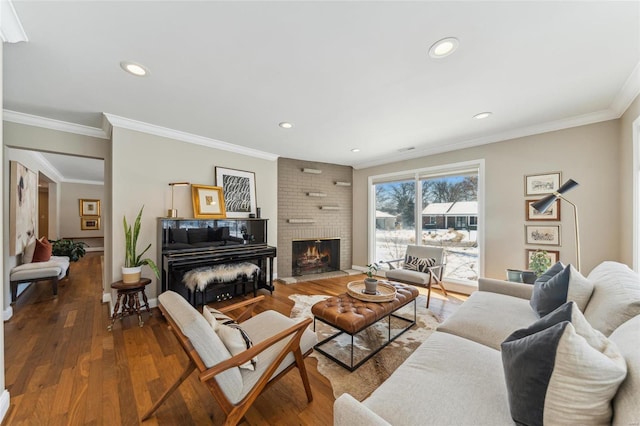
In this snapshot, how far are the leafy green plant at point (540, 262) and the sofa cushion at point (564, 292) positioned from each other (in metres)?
1.24

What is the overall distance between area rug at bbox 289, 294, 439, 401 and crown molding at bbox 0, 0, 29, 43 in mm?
3157

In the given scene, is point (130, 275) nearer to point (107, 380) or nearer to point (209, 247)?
point (209, 247)

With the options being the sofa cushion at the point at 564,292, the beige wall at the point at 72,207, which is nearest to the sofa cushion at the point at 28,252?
the beige wall at the point at 72,207

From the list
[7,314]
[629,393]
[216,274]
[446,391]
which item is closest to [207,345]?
[446,391]

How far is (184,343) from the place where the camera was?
1284 millimetres

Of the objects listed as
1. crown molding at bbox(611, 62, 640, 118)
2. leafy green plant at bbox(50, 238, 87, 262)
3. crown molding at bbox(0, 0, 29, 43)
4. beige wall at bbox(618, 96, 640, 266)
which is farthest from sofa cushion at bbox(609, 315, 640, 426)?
leafy green plant at bbox(50, 238, 87, 262)

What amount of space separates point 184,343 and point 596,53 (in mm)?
3388

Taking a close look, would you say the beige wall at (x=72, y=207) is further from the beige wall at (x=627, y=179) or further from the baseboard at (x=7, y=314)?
the beige wall at (x=627, y=179)

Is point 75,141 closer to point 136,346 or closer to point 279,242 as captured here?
point 136,346

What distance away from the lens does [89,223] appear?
8.25 m

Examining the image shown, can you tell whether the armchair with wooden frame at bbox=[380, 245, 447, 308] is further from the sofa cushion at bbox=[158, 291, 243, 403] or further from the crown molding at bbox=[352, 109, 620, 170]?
the sofa cushion at bbox=[158, 291, 243, 403]

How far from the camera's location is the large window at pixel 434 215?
3982mm

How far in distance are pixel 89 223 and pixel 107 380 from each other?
902cm

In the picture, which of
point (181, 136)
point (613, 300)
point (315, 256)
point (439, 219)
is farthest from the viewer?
point (315, 256)
